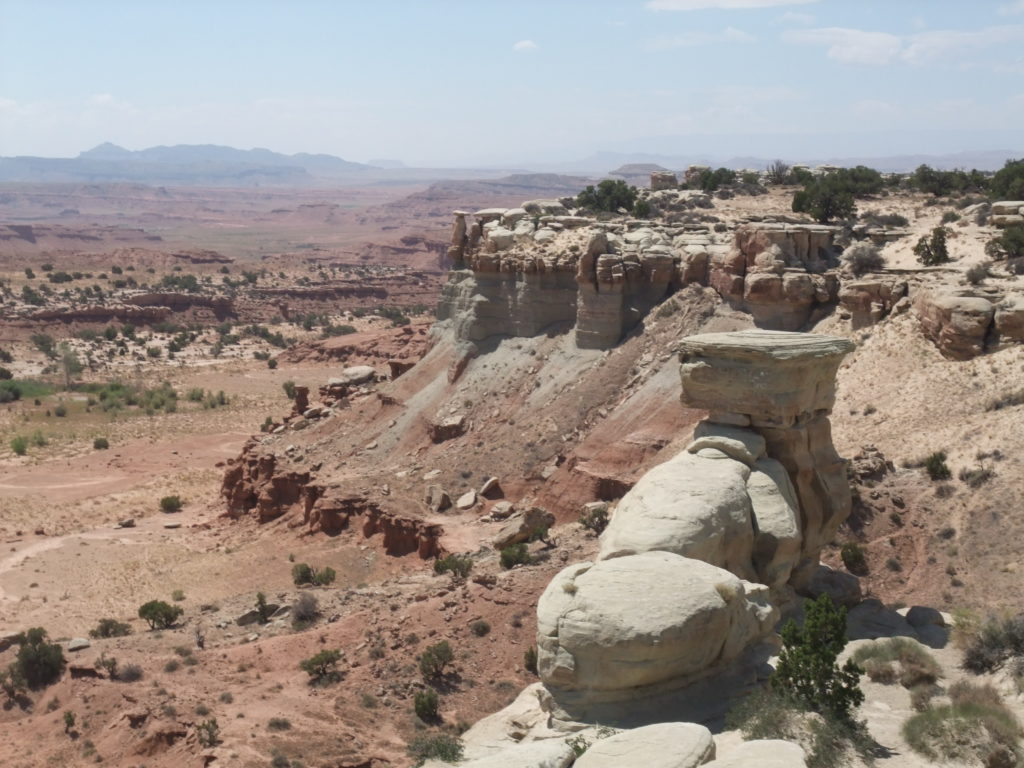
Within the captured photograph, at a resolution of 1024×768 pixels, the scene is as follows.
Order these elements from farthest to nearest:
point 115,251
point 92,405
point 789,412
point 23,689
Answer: point 115,251
point 92,405
point 23,689
point 789,412

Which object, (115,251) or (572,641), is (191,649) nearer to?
(572,641)

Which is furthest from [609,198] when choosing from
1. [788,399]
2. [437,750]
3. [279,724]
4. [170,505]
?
[437,750]

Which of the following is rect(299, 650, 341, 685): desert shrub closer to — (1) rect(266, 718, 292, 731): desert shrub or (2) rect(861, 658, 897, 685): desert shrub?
(1) rect(266, 718, 292, 731): desert shrub

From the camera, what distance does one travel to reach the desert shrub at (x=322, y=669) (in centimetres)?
2070

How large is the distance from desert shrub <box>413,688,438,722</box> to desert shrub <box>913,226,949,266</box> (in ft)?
77.8

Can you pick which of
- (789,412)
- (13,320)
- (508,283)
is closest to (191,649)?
(789,412)

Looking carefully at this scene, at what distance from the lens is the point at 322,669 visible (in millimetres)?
20828

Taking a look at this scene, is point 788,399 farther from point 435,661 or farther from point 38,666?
point 38,666

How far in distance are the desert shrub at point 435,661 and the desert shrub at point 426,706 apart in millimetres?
897

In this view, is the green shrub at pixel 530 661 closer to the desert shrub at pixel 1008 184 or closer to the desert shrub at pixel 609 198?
the desert shrub at pixel 1008 184

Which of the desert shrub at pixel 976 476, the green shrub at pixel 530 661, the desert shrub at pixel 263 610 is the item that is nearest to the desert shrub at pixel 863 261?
the desert shrub at pixel 976 476

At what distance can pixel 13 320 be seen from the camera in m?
86.3

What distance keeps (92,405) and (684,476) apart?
5251cm

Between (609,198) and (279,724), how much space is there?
4027 cm
